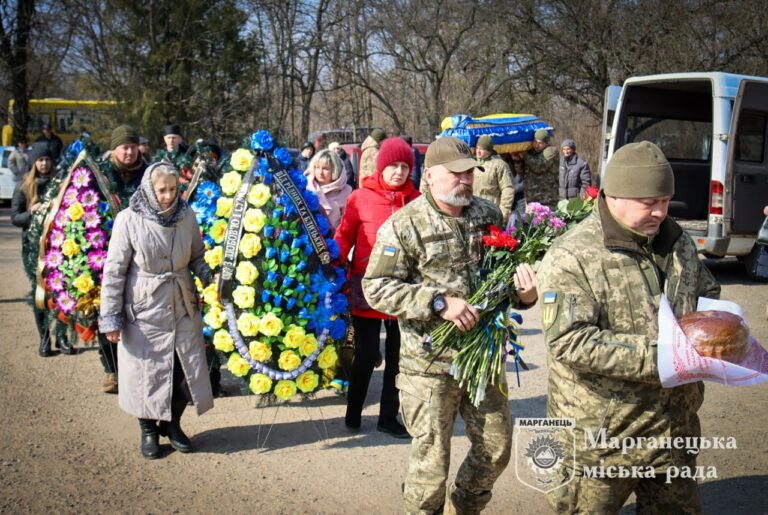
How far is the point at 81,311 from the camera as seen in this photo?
6.10 metres

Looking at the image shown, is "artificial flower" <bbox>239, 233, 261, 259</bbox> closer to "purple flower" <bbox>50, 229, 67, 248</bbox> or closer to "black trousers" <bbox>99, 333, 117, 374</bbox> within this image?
"black trousers" <bbox>99, 333, 117, 374</bbox>

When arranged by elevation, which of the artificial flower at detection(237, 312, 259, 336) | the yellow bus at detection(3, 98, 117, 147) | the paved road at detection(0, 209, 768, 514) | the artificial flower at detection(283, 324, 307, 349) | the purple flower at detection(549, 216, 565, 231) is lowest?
the paved road at detection(0, 209, 768, 514)

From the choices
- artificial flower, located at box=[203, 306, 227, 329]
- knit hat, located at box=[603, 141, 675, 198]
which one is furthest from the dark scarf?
knit hat, located at box=[603, 141, 675, 198]

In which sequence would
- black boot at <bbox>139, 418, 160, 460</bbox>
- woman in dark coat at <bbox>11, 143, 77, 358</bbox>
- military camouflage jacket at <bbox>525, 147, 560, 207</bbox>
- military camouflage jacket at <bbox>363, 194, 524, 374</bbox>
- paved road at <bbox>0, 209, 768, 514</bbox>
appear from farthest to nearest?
military camouflage jacket at <bbox>525, 147, 560, 207</bbox> → woman in dark coat at <bbox>11, 143, 77, 358</bbox> → black boot at <bbox>139, 418, 160, 460</bbox> → paved road at <bbox>0, 209, 768, 514</bbox> → military camouflage jacket at <bbox>363, 194, 524, 374</bbox>

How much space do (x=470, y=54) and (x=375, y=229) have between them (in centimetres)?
1782

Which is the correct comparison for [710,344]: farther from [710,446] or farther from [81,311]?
[81,311]

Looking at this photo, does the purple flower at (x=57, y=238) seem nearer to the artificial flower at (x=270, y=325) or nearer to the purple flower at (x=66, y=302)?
the purple flower at (x=66, y=302)

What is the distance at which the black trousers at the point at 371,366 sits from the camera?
508 centimetres

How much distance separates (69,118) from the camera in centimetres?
2941

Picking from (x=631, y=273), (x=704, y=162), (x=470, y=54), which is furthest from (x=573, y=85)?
(x=631, y=273)

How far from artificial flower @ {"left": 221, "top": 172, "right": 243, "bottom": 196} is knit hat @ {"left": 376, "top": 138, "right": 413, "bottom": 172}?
1115mm

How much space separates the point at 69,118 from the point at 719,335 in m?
31.1

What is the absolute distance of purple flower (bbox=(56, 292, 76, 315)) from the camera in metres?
6.16

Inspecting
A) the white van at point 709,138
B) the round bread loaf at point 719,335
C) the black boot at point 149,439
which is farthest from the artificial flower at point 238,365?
the white van at point 709,138
